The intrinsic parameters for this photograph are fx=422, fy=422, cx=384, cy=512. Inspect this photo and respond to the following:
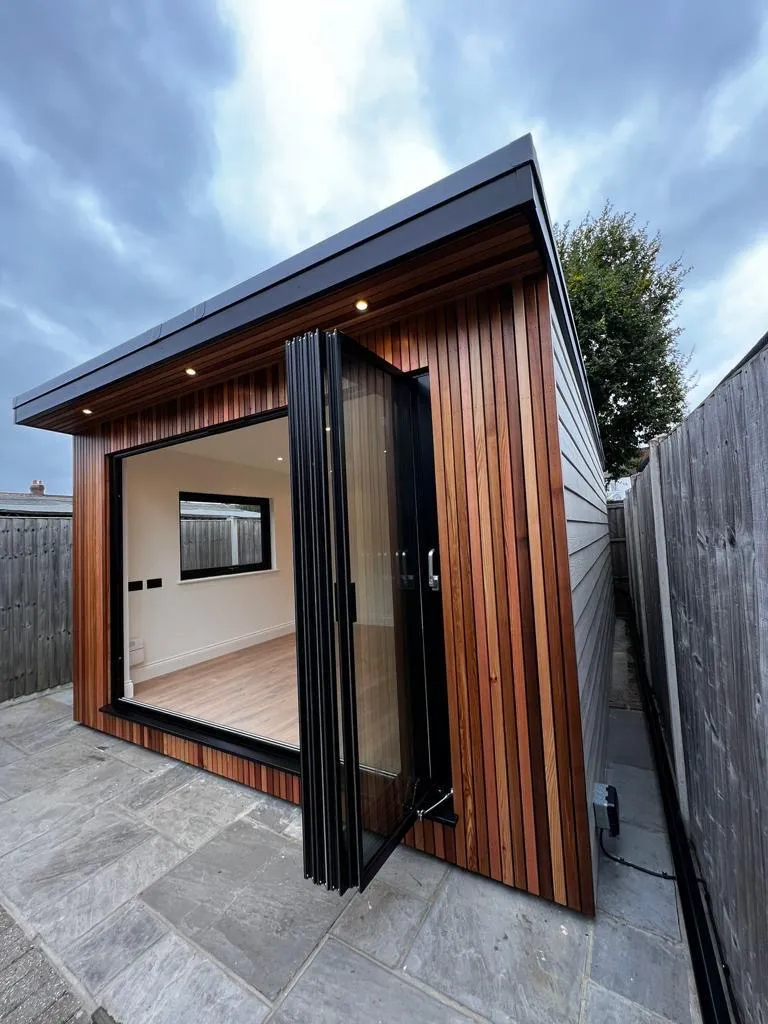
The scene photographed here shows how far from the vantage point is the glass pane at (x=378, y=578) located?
155 centimetres

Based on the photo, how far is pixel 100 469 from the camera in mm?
3375

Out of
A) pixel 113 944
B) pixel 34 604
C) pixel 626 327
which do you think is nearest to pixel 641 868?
pixel 113 944

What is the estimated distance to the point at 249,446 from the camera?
4.49 meters

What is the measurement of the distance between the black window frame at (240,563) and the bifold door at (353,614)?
143 inches

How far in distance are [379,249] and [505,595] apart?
1405mm

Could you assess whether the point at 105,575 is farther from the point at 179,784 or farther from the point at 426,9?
the point at 426,9

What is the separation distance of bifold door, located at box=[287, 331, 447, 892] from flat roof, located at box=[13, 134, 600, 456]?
372mm

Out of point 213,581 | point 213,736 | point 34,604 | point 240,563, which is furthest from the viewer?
point 240,563

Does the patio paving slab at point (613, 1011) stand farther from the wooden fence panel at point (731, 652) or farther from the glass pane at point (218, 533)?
the glass pane at point (218, 533)

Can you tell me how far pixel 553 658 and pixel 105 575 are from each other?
A: 10.8ft

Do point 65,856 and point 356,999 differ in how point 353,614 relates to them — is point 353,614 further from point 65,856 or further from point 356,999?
point 65,856

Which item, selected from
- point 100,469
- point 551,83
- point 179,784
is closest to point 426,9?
point 551,83

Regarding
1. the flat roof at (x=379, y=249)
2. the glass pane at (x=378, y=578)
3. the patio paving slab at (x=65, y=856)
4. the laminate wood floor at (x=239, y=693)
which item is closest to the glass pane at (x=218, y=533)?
the laminate wood floor at (x=239, y=693)

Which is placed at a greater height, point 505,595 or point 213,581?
point 505,595
